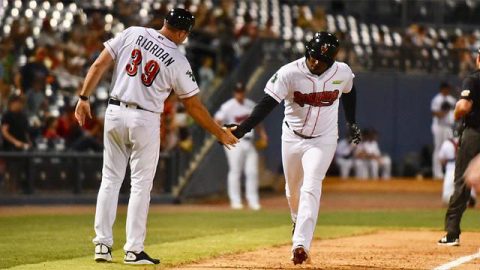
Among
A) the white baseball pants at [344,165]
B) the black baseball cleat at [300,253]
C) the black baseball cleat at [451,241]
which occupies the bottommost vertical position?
the black baseball cleat at [451,241]

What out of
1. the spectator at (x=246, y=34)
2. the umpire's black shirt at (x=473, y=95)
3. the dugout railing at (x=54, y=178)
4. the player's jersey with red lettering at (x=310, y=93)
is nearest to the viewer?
the player's jersey with red lettering at (x=310, y=93)

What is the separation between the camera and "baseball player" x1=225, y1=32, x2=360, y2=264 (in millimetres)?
9750

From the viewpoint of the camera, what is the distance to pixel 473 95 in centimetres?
1144

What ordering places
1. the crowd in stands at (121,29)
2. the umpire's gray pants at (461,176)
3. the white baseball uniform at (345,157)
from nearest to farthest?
the umpire's gray pants at (461,176) < the crowd in stands at (121,29) < the white baseball uniform at (345,157)

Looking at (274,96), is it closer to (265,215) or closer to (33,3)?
(265,215)

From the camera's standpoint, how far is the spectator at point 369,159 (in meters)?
25.8

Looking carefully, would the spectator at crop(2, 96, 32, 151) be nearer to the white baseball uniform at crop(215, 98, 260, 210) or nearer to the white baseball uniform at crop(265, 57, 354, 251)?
the white baseball uniform at crop(215, 98, 260, 210)

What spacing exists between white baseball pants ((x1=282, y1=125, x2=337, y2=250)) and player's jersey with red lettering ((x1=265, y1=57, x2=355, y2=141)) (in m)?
0.11

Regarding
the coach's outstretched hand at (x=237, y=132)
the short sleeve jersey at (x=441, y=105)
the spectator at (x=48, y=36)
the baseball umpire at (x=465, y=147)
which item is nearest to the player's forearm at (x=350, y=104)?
the coach's outstretched hand at (x=237, y=132)

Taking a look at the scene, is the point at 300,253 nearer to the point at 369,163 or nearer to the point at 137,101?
the point at 137,101

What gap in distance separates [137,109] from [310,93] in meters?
1.64

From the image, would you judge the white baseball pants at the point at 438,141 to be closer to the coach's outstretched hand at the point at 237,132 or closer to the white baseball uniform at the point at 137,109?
the coach's outstretched hand at the point at 237,132

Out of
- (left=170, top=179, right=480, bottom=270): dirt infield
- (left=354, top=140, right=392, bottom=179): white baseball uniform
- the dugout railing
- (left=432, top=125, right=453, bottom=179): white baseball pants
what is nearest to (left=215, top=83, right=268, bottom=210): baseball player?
the dugout railing

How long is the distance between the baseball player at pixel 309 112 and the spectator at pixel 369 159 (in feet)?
51.5
